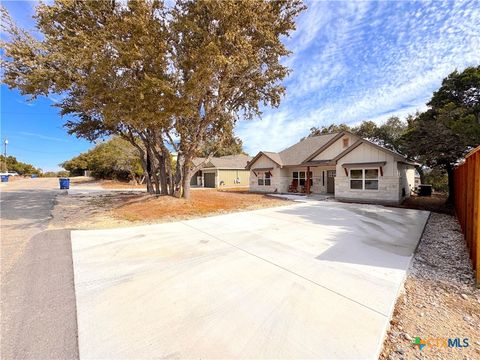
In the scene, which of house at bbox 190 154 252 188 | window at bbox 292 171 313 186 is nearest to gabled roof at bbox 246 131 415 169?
window at bbox 292 171 313 186

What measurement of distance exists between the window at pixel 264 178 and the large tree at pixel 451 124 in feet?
37.6

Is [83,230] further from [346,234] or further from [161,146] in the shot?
[346,234]

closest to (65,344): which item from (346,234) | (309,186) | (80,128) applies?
(346,234)

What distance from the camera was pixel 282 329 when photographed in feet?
8.49

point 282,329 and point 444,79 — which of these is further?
point 444,79

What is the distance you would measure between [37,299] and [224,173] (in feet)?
88.2

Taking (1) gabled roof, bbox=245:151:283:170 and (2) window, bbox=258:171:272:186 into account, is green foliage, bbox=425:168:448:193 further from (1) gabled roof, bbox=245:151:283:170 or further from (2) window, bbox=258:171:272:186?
(2) window, bbox=258:171:272:186

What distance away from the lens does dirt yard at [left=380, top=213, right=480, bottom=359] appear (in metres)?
2.38

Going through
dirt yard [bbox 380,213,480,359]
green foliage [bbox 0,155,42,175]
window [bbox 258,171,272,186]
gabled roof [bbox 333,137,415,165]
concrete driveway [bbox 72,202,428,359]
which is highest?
green foliage [bbox 0,155,42,175]

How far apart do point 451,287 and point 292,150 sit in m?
19.7

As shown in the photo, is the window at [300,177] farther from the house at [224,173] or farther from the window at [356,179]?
the house at [224,173]

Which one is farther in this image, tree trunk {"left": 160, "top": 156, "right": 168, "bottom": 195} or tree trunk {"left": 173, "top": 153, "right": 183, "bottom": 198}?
tree trunk {"left": 160, "top": 156, "right": 168, "bottom": 195}

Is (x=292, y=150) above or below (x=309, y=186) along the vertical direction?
above

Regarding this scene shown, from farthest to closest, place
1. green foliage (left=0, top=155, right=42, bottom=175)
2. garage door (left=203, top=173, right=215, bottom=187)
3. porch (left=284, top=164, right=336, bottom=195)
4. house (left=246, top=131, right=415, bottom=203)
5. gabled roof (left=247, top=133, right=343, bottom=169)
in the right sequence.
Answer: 1. green foliage (left=0, top=155, right=42, bottom=175)
2. garage door (left=203, top=173, right=215, bottom=187)
3. gabled roof (left=247, top=133, right=343, bottom=169)
4. porch (left=284, top=164, right=336, bottom=195)
5. house (left=246, top=131, right=415, bottom=203)
